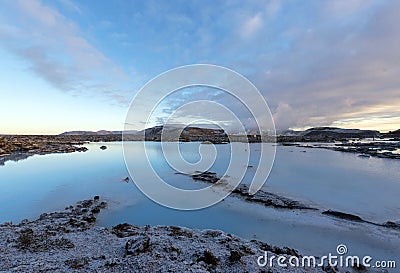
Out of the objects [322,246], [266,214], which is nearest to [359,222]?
[322,246]

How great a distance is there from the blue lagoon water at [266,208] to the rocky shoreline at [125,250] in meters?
1.19

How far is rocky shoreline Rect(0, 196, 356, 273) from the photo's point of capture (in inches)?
168

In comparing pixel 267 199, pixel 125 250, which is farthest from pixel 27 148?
pixel 125 250

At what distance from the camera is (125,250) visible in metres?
4.87

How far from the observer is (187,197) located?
1016 cm

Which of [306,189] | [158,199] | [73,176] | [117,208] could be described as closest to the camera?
[117,208]

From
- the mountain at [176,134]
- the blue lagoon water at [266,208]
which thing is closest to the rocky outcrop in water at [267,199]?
the blue lagoon water at [266,208]

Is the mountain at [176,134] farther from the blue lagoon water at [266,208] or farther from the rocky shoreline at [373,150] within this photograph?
the rocky shoreline at [373,150]

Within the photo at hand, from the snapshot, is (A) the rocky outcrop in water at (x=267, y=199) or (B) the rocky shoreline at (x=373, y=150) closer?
(A) the rocky outcrop in water at (x=267, y=199)

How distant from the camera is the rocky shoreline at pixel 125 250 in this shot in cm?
428

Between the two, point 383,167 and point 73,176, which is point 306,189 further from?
point 73,176

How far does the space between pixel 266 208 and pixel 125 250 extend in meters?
5.57

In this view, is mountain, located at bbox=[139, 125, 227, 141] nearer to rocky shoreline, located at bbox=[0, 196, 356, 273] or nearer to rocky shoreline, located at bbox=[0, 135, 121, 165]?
rocky shoreline, located at bbox=[0, 135, 121, 165]

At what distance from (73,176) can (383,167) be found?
69.0 feet
